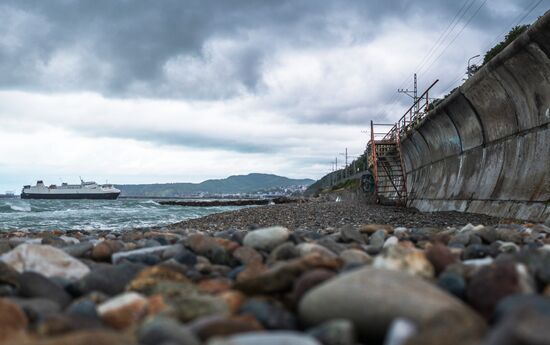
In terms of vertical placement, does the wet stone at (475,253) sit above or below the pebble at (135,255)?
above

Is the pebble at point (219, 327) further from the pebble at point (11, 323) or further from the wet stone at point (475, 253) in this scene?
the wet stone at point (475, 253)

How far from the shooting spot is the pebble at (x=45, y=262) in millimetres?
2928

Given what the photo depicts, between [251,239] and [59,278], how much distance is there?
4.90ft

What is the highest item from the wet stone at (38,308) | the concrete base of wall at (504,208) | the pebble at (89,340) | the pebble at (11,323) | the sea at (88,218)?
the concrete base of wall at (504,208)

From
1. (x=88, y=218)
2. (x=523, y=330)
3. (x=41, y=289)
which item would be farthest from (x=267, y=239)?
(x=88, y=218)

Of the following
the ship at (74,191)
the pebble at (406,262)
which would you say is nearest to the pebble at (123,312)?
the pebble at (406,262)

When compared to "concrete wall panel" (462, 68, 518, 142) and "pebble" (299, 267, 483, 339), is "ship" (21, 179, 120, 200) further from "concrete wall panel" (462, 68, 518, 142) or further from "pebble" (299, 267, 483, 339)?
"pebble" (299, 267, 483, 339)

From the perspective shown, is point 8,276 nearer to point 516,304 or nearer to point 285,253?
point 285,253

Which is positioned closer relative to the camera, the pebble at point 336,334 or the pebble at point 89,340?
the pebble at point 89,340

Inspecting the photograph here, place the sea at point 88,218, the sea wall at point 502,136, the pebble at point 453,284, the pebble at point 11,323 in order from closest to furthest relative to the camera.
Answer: the pebble at point 11,323, the pebble at point 453,284, the sea wall at point 502,136, the sea at point 88,218

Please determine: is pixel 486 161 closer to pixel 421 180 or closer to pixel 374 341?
pixel 421 180

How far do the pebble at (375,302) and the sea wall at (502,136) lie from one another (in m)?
6.34

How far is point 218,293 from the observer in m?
2.31

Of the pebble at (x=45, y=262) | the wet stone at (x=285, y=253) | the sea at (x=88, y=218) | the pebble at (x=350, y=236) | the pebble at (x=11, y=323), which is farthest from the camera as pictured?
the sea at (x=88, y=218)
